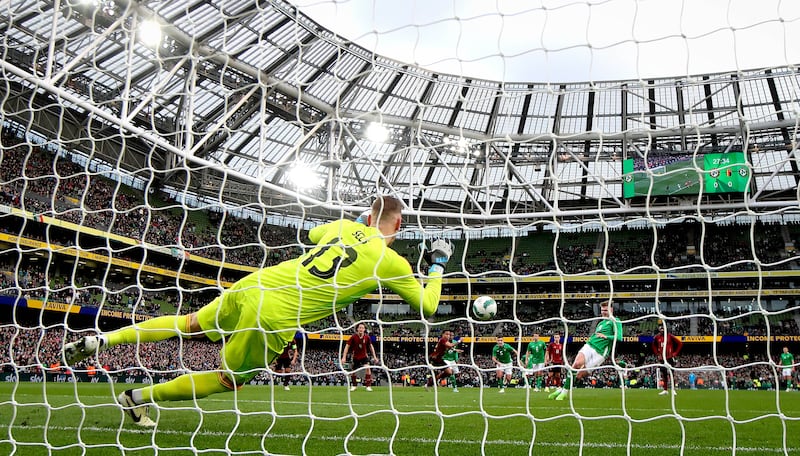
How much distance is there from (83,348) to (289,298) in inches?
59.2

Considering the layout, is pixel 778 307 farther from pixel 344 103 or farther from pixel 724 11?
pixel 724 11

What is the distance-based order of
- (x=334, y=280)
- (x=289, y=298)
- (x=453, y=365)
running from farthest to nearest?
(x=289, y=298), (x=334, y=280), (x=453, y=365)

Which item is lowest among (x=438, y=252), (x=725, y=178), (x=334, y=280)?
(x=334, y=280)

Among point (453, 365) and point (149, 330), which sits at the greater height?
point (453, 365)

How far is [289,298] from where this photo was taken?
14.2 feet

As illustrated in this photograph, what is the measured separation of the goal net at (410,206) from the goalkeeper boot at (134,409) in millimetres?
99

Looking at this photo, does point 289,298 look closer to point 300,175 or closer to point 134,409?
point 300,175

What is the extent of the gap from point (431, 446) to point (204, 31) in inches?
668

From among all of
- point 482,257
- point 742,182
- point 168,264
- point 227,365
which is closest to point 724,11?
point 227,365

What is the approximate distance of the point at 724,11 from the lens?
4.00 meters

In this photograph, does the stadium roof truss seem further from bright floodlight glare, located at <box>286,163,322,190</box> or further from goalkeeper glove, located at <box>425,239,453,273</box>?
goalkeeper glove, located at <box>425,239,453,273</box>

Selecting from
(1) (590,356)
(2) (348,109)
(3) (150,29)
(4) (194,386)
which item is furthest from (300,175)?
(2) (348,109)

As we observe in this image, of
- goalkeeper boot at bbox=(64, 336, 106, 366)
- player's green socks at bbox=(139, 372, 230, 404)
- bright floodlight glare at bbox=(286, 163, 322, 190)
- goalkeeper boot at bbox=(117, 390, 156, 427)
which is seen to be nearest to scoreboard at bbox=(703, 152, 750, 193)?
bright floodlight glare at bbox=(286, 163, 322, 190)

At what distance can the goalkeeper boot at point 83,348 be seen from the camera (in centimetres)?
430
